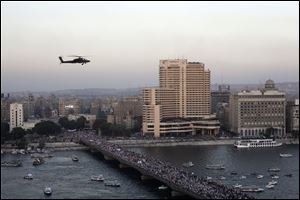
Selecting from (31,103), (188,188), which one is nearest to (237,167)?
(188,188)

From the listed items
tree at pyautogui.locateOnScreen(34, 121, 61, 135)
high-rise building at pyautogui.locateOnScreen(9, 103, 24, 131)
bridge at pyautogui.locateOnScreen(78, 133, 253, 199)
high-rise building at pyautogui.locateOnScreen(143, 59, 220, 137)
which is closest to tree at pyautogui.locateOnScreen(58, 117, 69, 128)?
tree at pyautogui.locateOnScreen(34, 121, 61, 135)

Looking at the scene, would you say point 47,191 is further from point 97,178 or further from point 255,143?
point 255,143

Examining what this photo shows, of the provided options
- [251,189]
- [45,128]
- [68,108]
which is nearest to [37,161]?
[251,189]

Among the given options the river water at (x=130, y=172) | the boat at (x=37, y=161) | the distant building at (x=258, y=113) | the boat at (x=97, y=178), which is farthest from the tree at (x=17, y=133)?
the distant building at (x=258, y=113)

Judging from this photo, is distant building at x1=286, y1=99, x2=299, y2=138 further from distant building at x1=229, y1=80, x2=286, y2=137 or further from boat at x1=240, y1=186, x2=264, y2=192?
boat at x1=240, y1=186, x2=264, y2=192

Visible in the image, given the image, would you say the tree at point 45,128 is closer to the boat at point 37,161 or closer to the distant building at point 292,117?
the boat at point 37,161

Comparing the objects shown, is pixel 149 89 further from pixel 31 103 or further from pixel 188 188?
pixel 188 188
